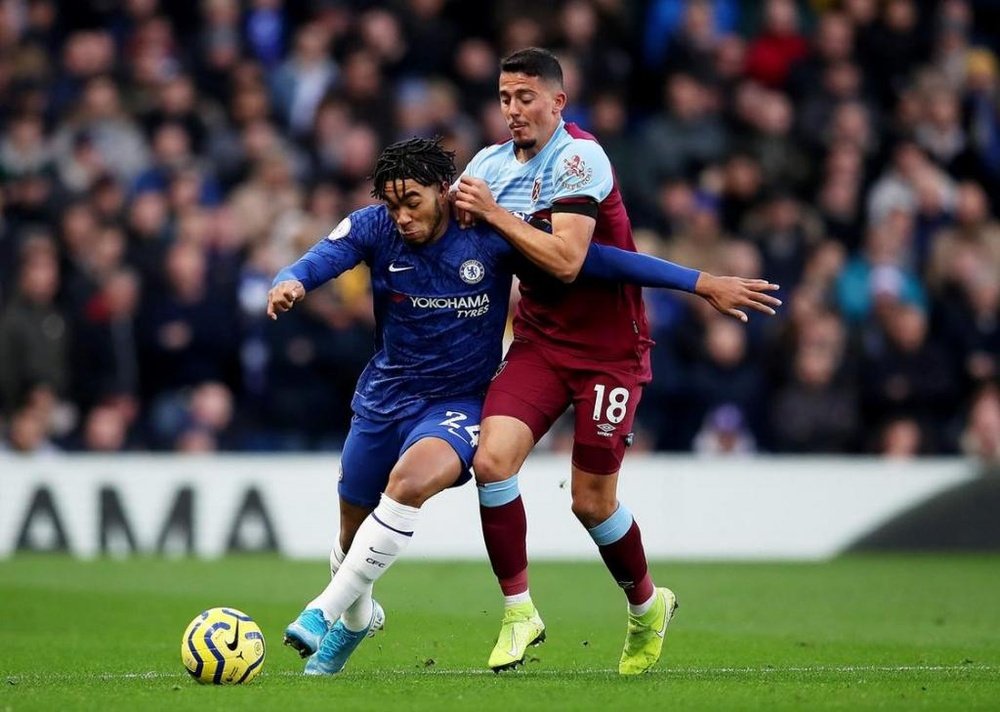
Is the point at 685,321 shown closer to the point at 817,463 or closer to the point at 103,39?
the point at 817,463

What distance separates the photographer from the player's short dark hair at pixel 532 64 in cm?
871

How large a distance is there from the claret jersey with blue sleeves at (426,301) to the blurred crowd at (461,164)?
7.91 m

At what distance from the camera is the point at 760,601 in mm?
13312

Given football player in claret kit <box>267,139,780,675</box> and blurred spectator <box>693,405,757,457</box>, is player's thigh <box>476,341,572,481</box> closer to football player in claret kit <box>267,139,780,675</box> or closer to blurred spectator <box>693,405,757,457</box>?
football player in claret kit <box>267,139,780,675</box>

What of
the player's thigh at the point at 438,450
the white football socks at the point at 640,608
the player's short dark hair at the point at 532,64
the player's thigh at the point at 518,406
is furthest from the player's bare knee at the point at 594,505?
the player's short dark hair at the point at 532,64

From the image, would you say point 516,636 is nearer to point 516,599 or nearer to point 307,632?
point 516,599

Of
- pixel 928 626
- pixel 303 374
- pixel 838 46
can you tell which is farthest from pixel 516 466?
pixel 838 46

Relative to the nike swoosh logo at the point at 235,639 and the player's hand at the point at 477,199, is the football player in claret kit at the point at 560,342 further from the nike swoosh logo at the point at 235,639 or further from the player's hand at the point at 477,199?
the nike swoosh logo at the point at 235,639

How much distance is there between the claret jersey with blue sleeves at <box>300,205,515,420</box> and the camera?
8672 mm

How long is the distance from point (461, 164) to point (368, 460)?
9489 millimetres

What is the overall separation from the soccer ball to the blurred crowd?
843 centimetres

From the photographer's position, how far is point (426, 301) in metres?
8.67

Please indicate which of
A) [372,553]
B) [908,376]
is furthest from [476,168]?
[908,376]

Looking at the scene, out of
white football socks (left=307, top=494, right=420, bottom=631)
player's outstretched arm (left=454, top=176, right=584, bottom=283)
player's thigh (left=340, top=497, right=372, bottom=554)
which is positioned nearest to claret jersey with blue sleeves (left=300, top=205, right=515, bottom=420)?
player's outstretched arm (left=454, top=176, right=584, bottom=283)
